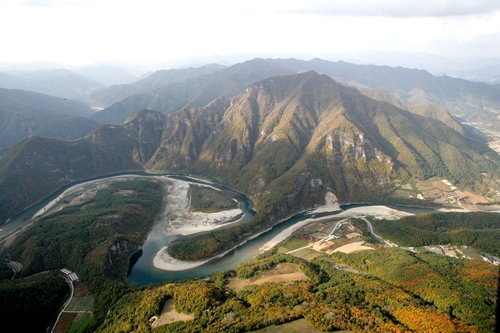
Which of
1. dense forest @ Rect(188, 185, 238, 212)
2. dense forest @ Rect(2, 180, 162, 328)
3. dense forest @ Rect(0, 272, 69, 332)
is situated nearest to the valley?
dense forest @ Rect(2, 180, 162, 328)

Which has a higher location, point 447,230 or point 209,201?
point 447,230

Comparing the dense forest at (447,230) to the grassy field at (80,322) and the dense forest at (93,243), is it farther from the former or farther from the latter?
the grassy field at (80,322)

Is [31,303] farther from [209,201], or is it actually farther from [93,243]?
[209,201]

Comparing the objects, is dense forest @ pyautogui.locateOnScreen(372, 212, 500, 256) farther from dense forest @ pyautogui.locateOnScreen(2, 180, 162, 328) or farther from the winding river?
dense forest @ pyautogui.locateOnScreen(2, 180, 162, 328)

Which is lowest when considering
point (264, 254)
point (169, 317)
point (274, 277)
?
point (264, 254)

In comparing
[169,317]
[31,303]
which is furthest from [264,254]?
[31,303]

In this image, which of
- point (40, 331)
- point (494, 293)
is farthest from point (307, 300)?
point (40, 331)
